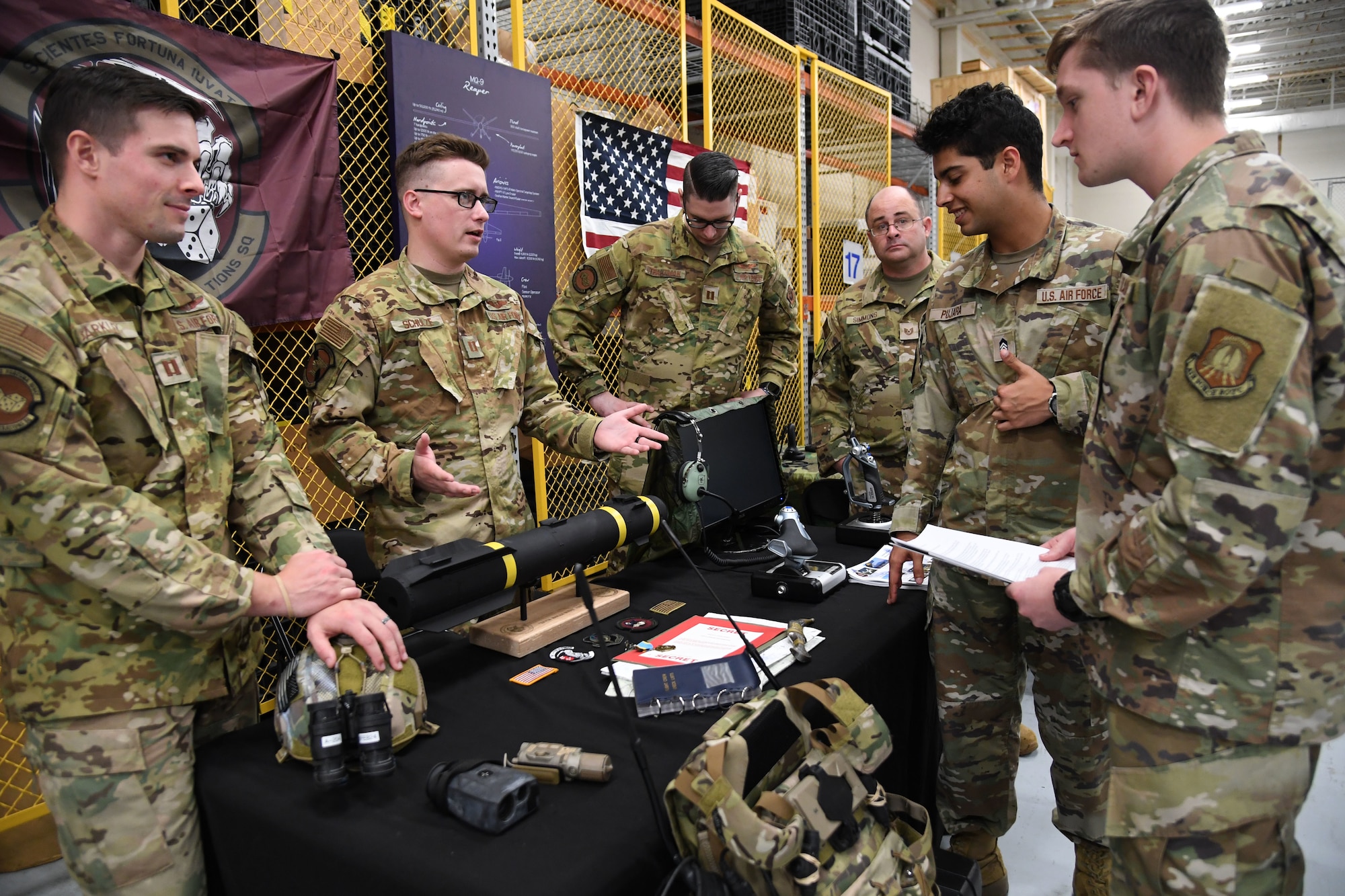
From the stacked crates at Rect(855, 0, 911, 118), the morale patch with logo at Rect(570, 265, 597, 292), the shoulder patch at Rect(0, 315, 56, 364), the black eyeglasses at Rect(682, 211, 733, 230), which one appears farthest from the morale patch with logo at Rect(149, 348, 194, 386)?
the stacked crates at Rect(855, 0, 911, 118)

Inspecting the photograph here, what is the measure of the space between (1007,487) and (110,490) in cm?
168

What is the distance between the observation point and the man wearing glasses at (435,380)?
193 cm

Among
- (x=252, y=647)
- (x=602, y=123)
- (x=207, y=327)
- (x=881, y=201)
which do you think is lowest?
(x=252, y=647)

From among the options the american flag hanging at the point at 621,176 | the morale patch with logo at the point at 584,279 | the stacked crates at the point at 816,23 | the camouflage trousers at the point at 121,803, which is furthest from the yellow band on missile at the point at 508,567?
the stacked crates at the point at 816,23

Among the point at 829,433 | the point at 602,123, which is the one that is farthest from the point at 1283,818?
the point at 602,123

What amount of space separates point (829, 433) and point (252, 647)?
7.79 ft

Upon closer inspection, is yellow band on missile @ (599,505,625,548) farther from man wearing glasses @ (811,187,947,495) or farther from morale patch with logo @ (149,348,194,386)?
man wearing glasses @ (811,187,947,495)

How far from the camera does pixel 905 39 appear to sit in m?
6.63

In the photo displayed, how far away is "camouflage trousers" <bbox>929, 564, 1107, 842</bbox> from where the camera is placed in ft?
5.84

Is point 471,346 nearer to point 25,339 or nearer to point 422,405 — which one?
point 422,405

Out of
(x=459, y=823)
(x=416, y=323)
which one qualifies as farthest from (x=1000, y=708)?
(x=416, y=323)

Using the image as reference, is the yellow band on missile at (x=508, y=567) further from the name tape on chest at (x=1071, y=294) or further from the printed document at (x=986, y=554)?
the name tape on chest at (x=1071, y=294)

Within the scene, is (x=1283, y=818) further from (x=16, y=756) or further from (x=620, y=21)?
(x=620, y=21)

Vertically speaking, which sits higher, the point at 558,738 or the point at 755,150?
the point at 755,150
